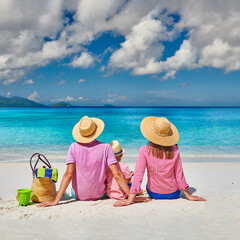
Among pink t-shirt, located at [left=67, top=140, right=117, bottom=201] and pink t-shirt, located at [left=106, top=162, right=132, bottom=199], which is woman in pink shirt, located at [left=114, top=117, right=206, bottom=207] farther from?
pink t-shirt, located at [left=67, top=140, right=117, bottom=201]

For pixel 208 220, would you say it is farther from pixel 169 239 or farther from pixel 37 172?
pixel 37 172

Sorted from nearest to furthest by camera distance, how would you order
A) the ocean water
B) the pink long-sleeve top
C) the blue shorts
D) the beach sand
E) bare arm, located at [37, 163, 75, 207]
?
the beach sand → bare arm, located at [37, 163, 75, 207] → the pink long-sleeve top → the blue shorts → the ocean water

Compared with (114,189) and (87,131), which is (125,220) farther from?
(87,131)

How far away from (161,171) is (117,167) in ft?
2.14

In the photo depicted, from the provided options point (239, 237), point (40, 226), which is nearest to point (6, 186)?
point (40, 226)

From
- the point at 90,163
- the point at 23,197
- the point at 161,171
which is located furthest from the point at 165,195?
the point at 23,197

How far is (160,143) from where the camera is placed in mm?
3535

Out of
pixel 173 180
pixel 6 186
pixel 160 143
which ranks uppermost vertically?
pixel 160 143

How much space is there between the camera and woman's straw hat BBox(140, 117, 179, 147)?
11.7ft

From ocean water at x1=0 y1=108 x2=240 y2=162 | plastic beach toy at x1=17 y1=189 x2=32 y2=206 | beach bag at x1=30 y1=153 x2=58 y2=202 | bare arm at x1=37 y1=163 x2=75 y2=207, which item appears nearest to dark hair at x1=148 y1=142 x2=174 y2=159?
bare arm at x1=37 y1=163 x2=75 y2=207

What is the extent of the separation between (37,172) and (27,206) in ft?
1.58

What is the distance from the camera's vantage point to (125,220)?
3059 millimetres

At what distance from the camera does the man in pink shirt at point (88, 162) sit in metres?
3.52

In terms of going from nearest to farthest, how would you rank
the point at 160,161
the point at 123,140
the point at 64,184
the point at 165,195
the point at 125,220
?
the point at 125,220
the point at 64,184
the point at 160,161
the point at 165,195
the point at 123,140
